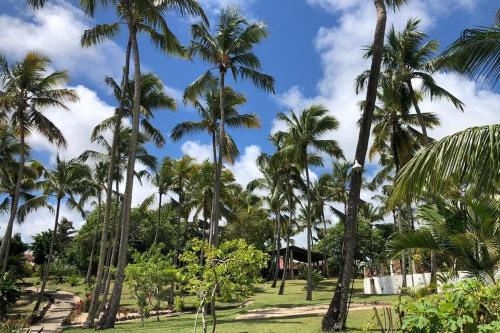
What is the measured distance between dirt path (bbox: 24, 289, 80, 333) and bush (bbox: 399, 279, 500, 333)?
63.4ft

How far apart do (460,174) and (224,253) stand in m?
5.52

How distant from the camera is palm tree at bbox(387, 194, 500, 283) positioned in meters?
7.03

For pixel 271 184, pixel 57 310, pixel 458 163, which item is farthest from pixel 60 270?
pixel 458 163

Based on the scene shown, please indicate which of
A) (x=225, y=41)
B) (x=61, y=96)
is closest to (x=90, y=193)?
(x=61, y=96)

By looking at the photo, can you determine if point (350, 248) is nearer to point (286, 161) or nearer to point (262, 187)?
point (286, 161)

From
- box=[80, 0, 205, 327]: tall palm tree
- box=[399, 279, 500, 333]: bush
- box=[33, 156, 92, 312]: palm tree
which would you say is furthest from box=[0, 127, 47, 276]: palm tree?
box=[399, 279, 500, 333]: bush

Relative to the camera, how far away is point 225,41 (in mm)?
22688

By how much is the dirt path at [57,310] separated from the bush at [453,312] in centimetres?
1931

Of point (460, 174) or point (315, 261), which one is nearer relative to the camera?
point (460, 174)

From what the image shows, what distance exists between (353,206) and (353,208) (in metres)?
0.05

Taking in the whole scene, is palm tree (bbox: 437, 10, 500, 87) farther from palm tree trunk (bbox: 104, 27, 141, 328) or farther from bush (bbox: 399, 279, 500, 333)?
palm tree trunk (bbox: 104, 27, 141, 328)

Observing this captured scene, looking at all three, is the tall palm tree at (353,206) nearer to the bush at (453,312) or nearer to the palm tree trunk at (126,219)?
the bush at (453,312)

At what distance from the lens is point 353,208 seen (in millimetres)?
10984

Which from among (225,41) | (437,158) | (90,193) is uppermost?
(225,41)
